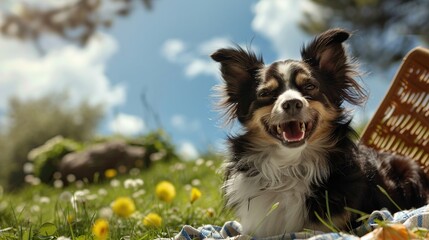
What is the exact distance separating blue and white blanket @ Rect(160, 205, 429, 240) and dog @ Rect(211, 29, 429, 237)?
0.40 ft

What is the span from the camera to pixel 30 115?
69.9ft

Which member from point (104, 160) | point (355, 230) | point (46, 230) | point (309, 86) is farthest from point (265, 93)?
point (104, 160)

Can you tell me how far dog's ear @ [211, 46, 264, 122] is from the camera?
3.37 m

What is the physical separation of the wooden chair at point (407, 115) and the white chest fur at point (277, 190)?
4.56 feet

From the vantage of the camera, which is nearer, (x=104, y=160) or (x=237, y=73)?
(x=237, y=73)

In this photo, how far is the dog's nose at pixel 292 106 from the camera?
9.21 feet

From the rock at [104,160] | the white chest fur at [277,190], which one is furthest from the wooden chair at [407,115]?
the rock at [104,160]

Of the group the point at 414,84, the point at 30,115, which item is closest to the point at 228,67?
the point at 414,84

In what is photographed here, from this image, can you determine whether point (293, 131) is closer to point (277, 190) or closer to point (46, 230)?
point (277, 190)

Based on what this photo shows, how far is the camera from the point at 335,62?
3.38 metres

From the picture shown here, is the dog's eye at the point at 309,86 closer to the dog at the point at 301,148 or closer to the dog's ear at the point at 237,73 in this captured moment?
the dog at the point at 301,148

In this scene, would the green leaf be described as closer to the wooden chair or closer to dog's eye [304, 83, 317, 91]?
dog's eye [304, 83, 317, 91]

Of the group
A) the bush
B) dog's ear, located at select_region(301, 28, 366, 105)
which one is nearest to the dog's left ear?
dog's ear, located at select_region(301, 28, 366, 105)

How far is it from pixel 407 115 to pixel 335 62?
50.7 inches
